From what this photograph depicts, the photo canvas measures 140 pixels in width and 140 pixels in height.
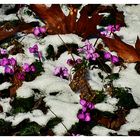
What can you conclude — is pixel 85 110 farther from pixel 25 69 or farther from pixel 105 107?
pixel 25 69

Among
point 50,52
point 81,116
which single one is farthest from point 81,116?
point 50,52

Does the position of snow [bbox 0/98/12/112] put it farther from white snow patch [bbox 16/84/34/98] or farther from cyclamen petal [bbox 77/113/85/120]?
cyclamen petal [bbox 77/113/85/120]

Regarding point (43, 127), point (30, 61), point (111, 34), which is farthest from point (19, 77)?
point (111, 34)

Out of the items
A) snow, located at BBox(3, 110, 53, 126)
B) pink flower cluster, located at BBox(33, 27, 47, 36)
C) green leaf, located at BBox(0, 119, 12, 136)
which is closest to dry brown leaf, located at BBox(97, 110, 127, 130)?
snow, located at BBox(3, 110, 53, 126)

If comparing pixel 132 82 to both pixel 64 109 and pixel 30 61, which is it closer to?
pixel 64 109

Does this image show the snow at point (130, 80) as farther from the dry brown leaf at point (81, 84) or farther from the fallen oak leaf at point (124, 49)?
the dry brown leaf at point (81, 84)

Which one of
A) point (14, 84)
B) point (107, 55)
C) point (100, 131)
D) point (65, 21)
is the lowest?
point (100, 131)
